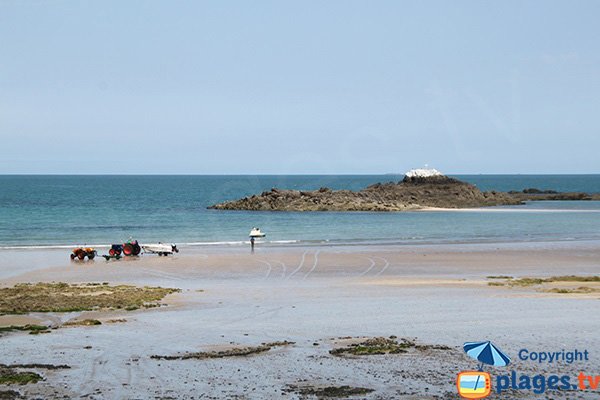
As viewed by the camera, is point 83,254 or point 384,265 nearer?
point 384,265

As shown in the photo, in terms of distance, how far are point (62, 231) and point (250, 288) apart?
1639 inches

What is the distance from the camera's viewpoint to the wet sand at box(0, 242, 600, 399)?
16.1 m

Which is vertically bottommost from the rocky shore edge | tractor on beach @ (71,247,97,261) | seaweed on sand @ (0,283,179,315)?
seaweed on sand @ (0,283,179,315)

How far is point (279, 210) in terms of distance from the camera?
98.2 m

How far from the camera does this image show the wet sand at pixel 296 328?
16125 mm

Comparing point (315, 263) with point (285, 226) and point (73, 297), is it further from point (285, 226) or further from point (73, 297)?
point (285, 226)

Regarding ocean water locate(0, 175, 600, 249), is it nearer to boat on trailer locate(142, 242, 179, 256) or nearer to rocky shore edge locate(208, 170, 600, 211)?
rocky shore edge locate(208, 170, 600, 211)

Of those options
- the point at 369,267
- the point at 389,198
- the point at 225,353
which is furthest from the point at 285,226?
the point at 225,353

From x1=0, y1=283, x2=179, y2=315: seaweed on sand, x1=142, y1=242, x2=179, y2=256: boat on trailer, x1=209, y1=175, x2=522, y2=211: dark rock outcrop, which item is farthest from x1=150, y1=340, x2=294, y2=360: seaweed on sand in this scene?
x1=209, y1=175, x2=522, y2=211: dark rock outcrop

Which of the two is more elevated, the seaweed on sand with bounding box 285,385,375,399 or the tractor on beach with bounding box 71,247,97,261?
the tractor on beach with bounding box 71,247,97,261

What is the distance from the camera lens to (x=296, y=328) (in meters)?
Result: 21.8

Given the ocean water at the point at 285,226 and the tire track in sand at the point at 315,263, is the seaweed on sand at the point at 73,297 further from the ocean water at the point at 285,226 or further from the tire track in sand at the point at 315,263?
the ocean water at the point at 285,226

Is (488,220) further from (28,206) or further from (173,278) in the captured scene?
(28,206)

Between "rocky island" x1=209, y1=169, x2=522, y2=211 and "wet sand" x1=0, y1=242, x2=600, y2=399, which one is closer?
"wet sand" x1=0, y1=242, x2=600, y2=399
